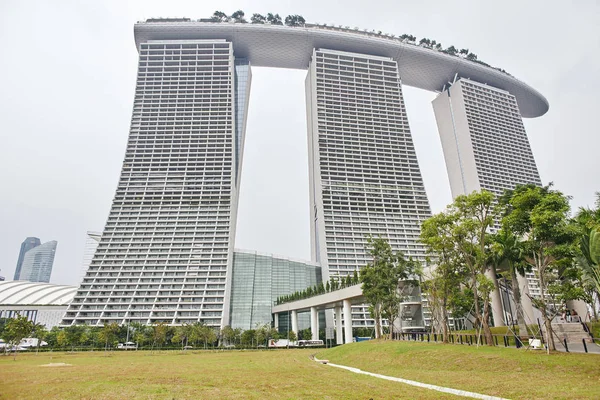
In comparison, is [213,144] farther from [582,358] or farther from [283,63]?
[582,358]

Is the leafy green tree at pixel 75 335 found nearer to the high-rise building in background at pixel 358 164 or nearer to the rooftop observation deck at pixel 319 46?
the high-rise building in background at pixel 358 164

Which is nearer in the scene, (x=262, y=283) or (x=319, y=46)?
(x=262, y=283)

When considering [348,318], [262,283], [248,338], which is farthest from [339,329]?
[262,283]

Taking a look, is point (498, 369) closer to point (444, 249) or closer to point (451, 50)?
point (444, 249)

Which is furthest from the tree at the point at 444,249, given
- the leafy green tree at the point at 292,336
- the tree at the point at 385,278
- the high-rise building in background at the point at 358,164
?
the high-rise building in background at the point at 358,164

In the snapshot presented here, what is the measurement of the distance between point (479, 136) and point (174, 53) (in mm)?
90037

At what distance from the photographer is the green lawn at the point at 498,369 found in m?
12.4

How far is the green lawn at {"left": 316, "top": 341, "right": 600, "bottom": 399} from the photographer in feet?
→ 40.8

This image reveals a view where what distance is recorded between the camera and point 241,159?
9631 cm

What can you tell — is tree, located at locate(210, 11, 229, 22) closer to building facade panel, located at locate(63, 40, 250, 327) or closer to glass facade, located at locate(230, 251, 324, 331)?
building facade panel, located at locate(63, 40, 250, 327)

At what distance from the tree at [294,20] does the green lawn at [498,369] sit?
9918 centimetres

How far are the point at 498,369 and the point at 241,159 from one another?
84.3 m

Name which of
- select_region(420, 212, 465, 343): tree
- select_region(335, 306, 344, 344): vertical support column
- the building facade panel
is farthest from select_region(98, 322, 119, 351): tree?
select_region(420, 212, 465, 343): tree

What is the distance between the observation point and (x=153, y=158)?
9038cm
